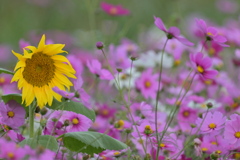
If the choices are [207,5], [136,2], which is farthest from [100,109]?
[207,5]

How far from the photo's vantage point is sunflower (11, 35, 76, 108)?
1.34 m

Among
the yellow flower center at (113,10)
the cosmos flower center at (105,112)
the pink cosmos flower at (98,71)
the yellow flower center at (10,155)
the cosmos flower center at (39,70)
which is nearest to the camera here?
the yellow flower center at (10,155)

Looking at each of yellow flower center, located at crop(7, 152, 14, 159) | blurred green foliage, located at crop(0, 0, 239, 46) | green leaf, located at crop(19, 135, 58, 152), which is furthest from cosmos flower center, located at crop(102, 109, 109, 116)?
blurred green foliage, located at crop(0, 0, 239, 46)

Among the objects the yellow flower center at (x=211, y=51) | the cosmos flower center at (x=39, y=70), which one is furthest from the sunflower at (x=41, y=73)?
the yellow flower center at (x=211, y=51)

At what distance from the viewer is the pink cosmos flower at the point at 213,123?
1.50m

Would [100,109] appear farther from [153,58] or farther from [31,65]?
[31,65]

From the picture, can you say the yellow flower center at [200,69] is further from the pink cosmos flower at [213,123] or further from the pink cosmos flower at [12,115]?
the pink cosmos flower at [12,115]

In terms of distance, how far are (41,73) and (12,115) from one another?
130 mm

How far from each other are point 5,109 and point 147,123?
0.37 meters

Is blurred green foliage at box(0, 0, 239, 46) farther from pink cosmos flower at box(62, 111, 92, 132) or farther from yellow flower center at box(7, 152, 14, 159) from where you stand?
yellow flower center at box(7, 152, 14, 159)

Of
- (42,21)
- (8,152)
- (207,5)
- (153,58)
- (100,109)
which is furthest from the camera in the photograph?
(207,5)

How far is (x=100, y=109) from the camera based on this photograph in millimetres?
2127

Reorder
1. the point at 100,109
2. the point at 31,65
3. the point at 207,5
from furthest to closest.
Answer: the point at 207,5 → the point at 100,109 → the point at 31,65

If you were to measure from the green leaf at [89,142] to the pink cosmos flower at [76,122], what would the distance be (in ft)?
0.51
